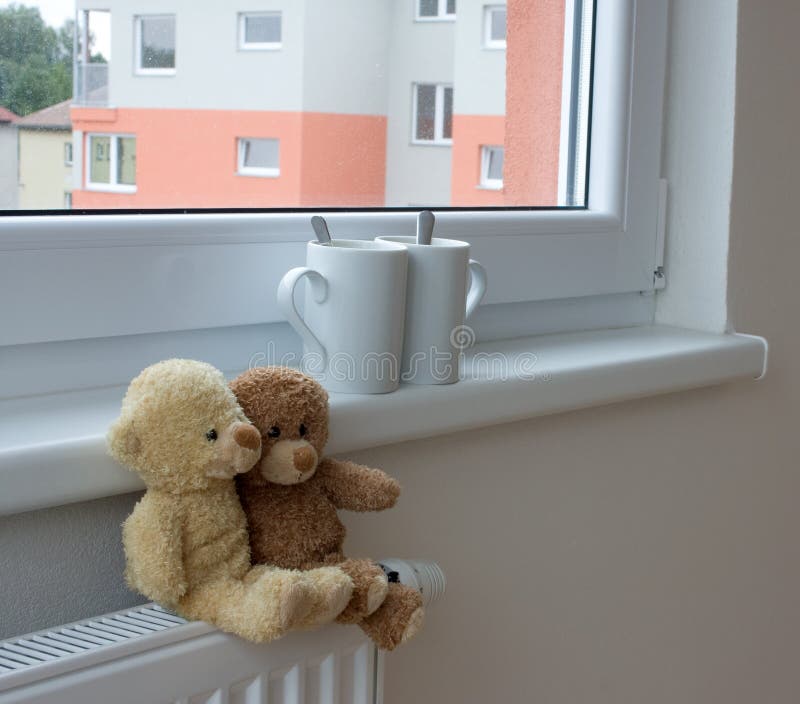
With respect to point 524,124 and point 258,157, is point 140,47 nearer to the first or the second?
point 258,157

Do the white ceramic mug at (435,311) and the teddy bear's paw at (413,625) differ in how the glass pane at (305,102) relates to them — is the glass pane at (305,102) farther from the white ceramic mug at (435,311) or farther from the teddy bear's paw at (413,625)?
the teddy bear's paw at (413,625)

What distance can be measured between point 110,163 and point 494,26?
41cm

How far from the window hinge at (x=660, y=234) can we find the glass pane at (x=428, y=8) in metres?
0.32

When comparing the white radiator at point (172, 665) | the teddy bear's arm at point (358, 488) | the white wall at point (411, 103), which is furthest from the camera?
the white wall at point (411, 103)

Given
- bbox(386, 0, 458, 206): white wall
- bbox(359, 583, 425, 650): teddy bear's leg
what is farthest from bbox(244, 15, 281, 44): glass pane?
bbox(359, 583, 425, 650): teddy bear's leg

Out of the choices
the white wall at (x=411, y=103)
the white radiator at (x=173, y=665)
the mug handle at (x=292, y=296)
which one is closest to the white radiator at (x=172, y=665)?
the white radiator at (x=173, y=665)

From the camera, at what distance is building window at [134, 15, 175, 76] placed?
77 centimetres

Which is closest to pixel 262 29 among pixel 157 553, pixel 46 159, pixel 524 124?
pixel 46 159

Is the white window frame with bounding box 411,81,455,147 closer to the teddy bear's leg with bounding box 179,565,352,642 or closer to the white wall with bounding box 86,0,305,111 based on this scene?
the white wall with bounding box 86,0,305,111

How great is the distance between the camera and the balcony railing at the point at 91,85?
75cm

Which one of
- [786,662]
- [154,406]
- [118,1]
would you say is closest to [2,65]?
[118,1]

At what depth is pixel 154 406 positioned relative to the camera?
60cm

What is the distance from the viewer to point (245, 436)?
0.60 metres

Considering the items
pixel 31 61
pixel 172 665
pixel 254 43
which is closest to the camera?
pixel 172 665
